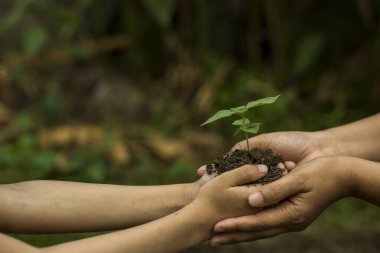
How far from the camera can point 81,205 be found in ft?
9.60

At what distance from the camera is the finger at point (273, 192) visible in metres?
2.71

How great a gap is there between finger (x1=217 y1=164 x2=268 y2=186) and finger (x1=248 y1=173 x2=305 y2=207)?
0.05 metres

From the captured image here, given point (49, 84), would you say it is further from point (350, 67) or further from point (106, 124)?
point (350, 67)

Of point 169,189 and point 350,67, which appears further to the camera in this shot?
point 350,67

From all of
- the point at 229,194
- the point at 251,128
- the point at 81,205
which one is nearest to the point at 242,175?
the point at 229,194

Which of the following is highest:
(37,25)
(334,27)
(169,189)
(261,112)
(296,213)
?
(37,25)

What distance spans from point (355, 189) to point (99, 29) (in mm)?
3263

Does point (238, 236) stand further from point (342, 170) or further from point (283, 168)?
point (342, 170)

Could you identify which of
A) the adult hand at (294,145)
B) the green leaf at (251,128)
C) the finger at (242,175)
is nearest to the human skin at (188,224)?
the finger at (242,175)

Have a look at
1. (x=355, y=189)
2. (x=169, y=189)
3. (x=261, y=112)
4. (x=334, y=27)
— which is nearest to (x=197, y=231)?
(x=169, y=189)

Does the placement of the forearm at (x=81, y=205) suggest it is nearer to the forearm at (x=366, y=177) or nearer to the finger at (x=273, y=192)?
the finger at (x=273, y=192)

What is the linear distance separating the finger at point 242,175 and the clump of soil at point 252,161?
0.03m

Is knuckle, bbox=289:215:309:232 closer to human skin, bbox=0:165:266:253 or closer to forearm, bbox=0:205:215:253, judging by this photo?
human skin, bbox=0:165:266:253

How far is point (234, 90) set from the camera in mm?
5289
